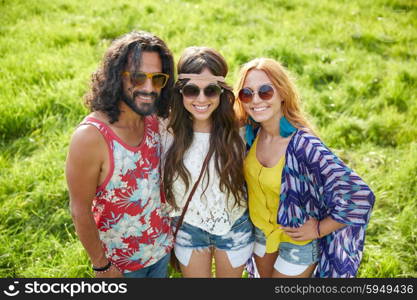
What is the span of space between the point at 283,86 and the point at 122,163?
1187mm

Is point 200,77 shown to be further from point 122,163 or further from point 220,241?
point 220,241

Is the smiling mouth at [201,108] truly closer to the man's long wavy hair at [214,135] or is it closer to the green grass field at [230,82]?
the man's long wavy hair at [214,135]

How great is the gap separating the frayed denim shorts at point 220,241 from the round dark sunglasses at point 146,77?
3.12 ft

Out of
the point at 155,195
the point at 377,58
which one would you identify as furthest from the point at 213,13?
the point at 155,195

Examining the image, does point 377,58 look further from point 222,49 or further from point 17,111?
point 17,111

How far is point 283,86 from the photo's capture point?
231 centimetres

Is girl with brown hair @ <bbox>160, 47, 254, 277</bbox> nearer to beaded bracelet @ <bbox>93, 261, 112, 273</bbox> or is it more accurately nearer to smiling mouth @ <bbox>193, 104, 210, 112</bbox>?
smiling mouth @ <bbox>193, 104, 210, 112</bbox>

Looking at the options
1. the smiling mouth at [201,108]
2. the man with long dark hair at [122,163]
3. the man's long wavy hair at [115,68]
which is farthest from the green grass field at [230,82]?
the smiling mouth at [201,108]

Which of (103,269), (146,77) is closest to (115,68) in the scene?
(146,77)

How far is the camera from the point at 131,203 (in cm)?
206

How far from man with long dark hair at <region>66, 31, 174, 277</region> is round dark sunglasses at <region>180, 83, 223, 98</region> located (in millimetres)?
157

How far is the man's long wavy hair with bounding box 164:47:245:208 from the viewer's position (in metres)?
2.26

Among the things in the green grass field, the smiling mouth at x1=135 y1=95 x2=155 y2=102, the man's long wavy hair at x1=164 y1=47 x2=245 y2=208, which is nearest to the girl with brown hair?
the man's long wavy hair at x1=164 y1=47 x2=245 y2=208

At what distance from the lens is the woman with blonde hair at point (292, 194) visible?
6.88ft
